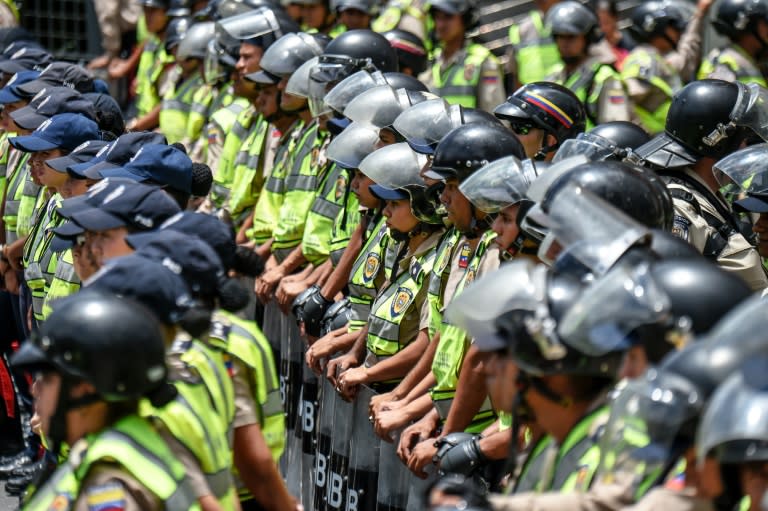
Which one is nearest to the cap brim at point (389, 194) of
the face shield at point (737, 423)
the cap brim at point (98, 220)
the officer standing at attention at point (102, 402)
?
the cap brim at point (98, 220)

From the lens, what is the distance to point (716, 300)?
4.15 metres

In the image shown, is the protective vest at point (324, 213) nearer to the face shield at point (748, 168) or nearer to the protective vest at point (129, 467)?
the face shield at point (748, 168)

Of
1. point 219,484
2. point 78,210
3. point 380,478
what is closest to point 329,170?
point 380,478

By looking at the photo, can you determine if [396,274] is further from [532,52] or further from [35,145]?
[532,52]

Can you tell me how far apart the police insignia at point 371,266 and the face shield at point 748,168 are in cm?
164

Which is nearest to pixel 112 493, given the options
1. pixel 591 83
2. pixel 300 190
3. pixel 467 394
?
pixel 467 394

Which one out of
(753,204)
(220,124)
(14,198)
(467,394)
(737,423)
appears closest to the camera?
(737,423)

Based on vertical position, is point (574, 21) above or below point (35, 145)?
below

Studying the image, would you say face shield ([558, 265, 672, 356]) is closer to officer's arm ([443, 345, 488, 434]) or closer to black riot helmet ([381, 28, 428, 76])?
officer's arm ([443, 345, 488, 434])

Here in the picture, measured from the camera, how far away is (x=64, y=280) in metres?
7.41

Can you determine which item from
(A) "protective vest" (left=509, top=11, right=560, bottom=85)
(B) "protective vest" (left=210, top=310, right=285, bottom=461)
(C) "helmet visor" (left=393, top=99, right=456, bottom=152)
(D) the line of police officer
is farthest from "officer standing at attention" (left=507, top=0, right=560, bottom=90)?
(B) "protective vest" (left=210, top=310, right=285, bottom=461)

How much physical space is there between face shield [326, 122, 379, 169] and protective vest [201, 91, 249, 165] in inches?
129

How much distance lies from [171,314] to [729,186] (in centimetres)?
316

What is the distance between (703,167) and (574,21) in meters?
4.19
